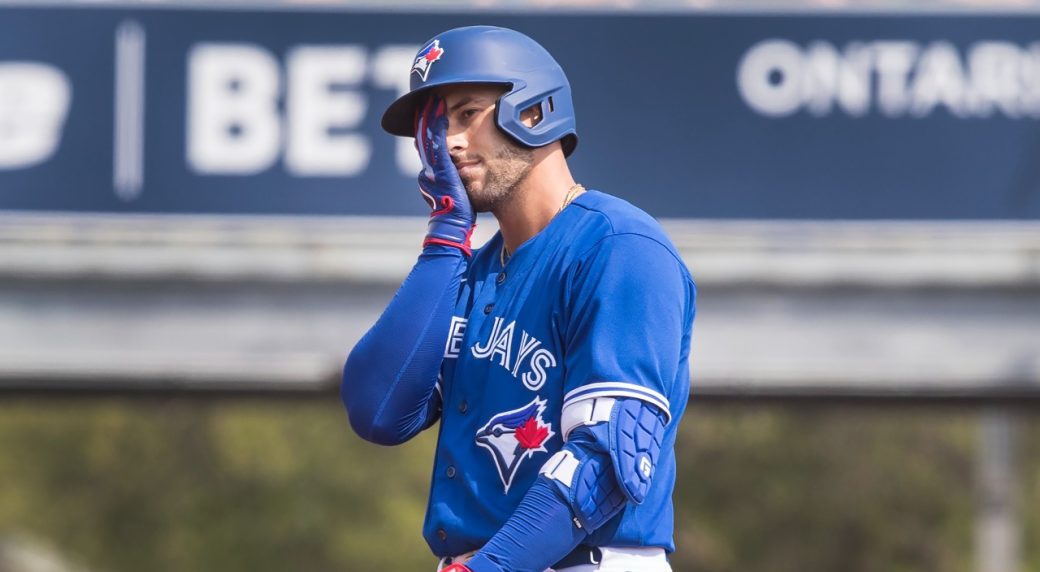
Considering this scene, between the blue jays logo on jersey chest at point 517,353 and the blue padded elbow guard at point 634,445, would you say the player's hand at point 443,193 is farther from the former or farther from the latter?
the blue padded elbow guard at point 634,445

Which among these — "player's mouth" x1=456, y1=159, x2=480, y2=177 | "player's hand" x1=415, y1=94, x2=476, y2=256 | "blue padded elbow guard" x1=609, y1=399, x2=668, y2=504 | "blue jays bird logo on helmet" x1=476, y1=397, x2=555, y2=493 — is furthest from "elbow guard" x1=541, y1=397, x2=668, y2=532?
"player's mouth" x1=456, y1=159, x2=480, y2=177

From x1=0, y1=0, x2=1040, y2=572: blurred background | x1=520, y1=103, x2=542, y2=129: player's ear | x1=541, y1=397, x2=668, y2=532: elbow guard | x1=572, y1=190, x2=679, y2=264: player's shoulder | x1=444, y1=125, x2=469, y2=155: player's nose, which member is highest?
x1=520, y1=103, x2=542, y2=129: player's ear

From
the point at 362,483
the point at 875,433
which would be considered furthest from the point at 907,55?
the point at 875,433

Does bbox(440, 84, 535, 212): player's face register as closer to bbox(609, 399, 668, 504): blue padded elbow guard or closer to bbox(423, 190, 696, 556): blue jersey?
bbox(423, 190, 696, 556): blue jersey

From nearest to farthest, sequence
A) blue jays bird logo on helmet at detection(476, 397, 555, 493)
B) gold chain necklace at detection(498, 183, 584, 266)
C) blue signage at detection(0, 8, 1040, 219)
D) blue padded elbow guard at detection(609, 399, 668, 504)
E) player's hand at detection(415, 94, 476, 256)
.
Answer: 1. blue padded elbow guard at detection(609, 399, 668, 504)
2. blue jays bird logo on helmet at detection(476, 397, 555, 493)
3. player's hand at detection(415, 94, 476, 256)
4. gold chain necklace at detection(498, 183, 584, 266)
5. blue signage at detection(0, 8, 1040, 219)

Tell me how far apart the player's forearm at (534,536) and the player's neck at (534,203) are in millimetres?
720

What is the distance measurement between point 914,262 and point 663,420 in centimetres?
838

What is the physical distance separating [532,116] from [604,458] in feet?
3.05

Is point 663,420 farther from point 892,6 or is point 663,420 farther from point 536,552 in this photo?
point 892,6

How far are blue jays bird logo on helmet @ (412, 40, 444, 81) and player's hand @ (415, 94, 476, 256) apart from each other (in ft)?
0.31

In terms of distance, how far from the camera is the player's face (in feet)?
13.1

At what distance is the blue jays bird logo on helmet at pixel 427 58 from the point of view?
4.01 meters

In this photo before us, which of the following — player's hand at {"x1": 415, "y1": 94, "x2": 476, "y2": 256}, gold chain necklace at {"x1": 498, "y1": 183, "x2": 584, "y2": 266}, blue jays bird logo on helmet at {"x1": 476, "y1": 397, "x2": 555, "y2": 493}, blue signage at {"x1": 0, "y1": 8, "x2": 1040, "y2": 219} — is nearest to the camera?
blue jays bird logo on helmet at {"x1": 476, "y1": 397, "x2": 555, "y2": 493}

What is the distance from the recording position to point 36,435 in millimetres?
22891
